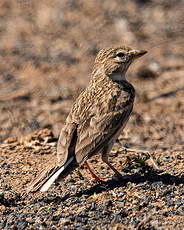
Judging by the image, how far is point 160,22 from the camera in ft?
55.3

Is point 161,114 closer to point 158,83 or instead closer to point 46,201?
point 158,83

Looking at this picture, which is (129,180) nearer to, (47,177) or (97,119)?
(97,119)

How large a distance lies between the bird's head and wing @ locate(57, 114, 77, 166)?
1.30 meters

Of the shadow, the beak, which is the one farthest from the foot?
the beak

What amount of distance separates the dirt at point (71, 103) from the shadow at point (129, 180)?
0.05 feet

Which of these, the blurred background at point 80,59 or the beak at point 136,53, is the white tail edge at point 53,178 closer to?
the beak at point 136,53

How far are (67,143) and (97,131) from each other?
1.58 feet

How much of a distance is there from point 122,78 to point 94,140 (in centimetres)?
162

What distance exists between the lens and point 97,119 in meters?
7.46

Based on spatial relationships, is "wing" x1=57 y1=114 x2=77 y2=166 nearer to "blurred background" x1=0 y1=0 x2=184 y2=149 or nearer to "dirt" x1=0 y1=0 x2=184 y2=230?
"dirt" x1=0 y1=0 x2=184 y2=230

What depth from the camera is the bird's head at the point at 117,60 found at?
8.30 metres

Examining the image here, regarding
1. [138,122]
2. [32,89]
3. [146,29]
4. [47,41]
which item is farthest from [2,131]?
[146,29]

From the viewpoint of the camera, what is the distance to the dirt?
6.79 metres

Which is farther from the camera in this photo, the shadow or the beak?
the beak
